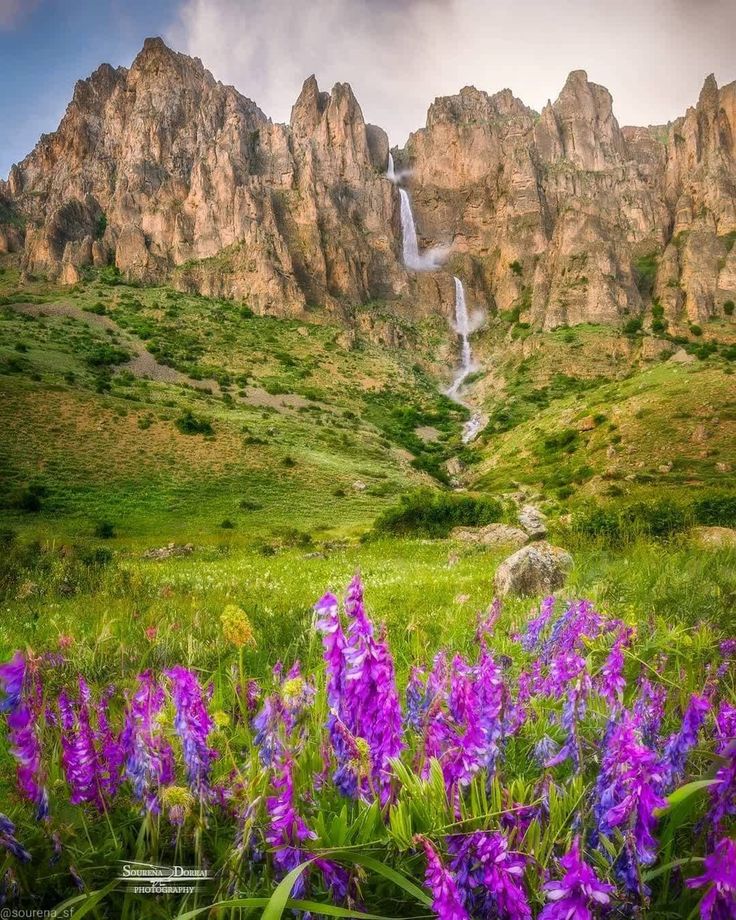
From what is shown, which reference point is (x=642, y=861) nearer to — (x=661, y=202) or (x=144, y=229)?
(x=144, y=229)

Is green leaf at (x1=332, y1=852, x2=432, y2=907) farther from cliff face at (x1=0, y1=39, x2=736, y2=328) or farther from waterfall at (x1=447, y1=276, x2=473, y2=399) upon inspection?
waterfall at (x1=447, y1=276, x2=473, y2=399)

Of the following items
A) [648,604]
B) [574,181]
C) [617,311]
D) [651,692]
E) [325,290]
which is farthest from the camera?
[574,181]

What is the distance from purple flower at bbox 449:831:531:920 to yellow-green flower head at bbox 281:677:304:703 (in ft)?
2.11

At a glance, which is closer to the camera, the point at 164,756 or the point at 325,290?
the point at 164,756

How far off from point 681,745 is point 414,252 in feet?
550

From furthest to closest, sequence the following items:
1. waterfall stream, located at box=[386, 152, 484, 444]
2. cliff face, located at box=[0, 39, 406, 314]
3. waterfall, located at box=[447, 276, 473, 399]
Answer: cliff face, located at box=[0, 39, 406, 314] < waterfall stream, located at box=[386, 152, 484, 444] < waterfall, located at box=[447, 276, 473, 399]

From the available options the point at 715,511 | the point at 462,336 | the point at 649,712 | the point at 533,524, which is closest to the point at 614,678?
the point at 649,712

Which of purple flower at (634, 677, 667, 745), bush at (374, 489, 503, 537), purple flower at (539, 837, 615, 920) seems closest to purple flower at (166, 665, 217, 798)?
purple flower at (539, 837, 615, 920)

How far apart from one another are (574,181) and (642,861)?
7094 inches

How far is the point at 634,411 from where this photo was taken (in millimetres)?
50688

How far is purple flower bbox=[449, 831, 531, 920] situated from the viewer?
1.32 metres

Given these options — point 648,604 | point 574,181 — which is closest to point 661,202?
point 574,181

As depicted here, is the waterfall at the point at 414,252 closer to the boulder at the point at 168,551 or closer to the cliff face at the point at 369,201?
the cliff face at the point at 369,201

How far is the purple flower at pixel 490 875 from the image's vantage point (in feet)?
4.32
